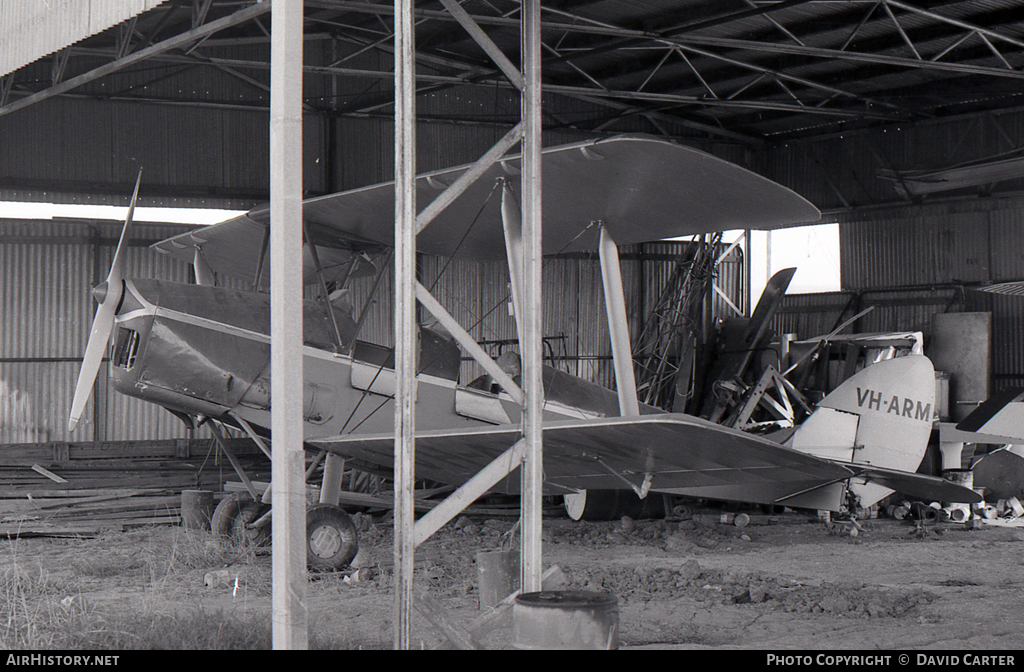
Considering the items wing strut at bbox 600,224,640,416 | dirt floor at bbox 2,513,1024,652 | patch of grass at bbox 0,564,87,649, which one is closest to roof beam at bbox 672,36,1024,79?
dirt floor at bbox 2,513,1024,652

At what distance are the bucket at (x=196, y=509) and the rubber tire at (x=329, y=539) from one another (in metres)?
2.59

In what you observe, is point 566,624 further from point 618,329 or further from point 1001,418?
point 1001,418

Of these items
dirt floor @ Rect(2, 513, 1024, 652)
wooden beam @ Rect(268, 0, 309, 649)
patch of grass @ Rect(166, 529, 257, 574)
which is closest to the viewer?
wooden beam @ Rect(268, 0, 309, 649)

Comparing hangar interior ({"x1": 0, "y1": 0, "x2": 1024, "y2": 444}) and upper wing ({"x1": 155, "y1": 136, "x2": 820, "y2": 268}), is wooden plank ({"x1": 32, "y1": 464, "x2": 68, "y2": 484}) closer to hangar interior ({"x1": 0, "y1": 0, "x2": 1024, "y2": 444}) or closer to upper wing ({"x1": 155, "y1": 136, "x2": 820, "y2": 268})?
hangar interior ({"x1": 0, "y1": 0, "x2": 1024, "y2": 444})

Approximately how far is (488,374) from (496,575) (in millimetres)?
2537

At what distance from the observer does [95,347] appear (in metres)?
8.12

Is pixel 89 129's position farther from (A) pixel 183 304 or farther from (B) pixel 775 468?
(B) pixel 775 468

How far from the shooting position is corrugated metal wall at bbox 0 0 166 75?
629 cm

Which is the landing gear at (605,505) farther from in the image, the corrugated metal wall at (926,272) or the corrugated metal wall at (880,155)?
the corrugated metal wall at (880,155)

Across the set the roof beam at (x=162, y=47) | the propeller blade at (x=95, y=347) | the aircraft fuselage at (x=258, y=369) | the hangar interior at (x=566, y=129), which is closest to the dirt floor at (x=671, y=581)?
the aircraft fuselage at (x=258, y=369)

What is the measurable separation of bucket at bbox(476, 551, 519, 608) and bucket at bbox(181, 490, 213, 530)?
5.11 meters

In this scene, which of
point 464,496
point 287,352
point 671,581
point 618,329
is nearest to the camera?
point 287,352

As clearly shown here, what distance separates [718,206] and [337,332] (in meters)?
3.57


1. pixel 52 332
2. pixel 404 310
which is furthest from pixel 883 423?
pixel 52 332
